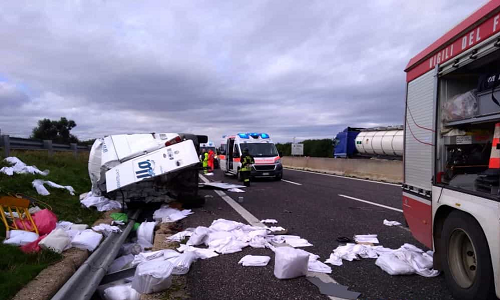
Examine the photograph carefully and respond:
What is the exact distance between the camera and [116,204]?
28.1 ft

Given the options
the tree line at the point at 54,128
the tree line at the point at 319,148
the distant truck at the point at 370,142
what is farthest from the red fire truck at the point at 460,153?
the tree line at the point at 54,128

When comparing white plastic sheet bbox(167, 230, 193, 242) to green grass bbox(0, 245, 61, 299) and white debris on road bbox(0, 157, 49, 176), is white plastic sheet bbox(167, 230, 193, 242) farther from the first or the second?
white debris on road bbox(0, 157, 49, 176)

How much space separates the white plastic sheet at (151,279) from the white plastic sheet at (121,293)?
102 mm

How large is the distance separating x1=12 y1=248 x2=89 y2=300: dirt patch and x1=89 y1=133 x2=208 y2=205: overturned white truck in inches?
112

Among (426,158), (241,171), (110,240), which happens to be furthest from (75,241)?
(241,171)

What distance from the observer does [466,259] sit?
11.7ft

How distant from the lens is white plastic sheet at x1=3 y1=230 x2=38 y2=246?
462 centimetres

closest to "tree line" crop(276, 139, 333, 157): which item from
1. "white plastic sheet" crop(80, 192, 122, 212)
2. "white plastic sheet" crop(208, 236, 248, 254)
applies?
"white plastic sheet" crop(80, 192, 122, 212)

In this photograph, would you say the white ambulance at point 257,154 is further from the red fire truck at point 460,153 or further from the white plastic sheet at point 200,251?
the red fire truck at point 460,153

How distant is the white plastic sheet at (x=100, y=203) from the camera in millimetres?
8121

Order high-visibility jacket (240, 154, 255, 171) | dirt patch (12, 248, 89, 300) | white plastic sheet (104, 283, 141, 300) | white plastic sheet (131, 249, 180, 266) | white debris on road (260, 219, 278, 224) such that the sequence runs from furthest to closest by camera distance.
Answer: high-visibility jacket (240, 154, 255, 171) < white debris on road (260, 219, 278, 224) < white plastic sheet (131, 249, 180, 266) < white plastic sheet (104, 283, 141, 300) < dirt patch (12, 248, 89, 300)

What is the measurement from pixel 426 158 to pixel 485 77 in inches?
42.2

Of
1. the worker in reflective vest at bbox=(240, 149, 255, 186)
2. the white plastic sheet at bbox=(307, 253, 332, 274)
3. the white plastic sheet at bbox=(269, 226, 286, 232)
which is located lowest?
the white plastic sheet at bbox=(307, 253, 332, 274)

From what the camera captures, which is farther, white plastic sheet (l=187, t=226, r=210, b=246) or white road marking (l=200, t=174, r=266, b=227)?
white road marking (l=200, t=174, r=266, b=227)
